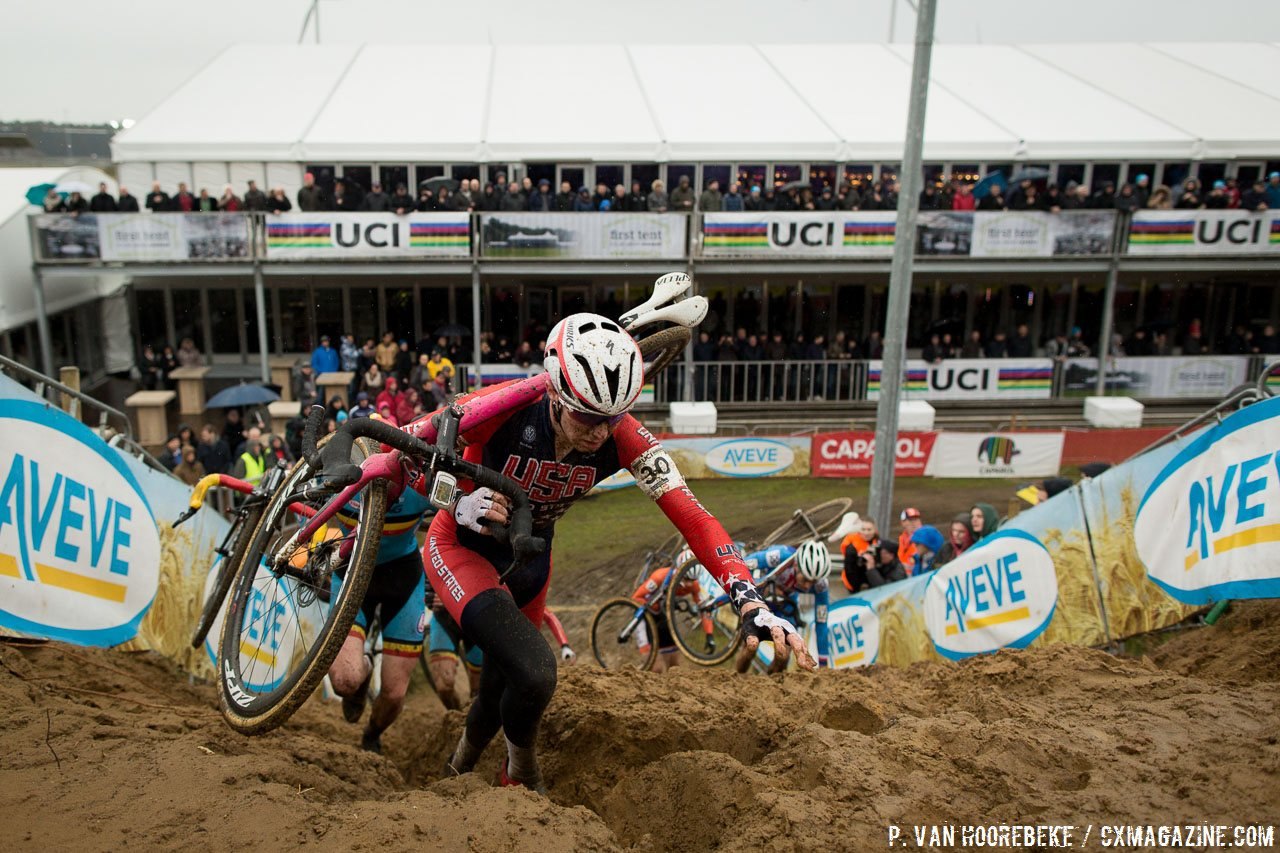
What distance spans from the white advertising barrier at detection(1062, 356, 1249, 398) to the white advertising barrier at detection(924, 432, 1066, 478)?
3708 mm

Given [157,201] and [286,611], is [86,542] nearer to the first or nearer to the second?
[286,611]

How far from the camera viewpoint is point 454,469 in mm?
4641

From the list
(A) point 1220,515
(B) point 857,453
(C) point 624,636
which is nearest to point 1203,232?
(B) point 857,453

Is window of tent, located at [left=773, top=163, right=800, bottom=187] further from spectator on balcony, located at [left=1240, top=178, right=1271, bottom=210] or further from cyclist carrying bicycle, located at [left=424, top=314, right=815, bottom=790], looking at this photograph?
cyclist carrying bicycle, located at [left=424, top=314, right=815, bottom=790]

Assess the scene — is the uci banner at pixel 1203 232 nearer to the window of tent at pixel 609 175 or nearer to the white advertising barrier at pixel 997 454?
the white advertising barrier at pixel 997 454

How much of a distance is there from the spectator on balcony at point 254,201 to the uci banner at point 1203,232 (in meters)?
18.4

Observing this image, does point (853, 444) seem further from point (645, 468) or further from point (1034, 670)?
point (645, 468)

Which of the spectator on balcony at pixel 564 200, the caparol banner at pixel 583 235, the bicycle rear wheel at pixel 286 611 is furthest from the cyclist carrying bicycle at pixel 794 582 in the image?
the spectator on balcony at pixel 564 200

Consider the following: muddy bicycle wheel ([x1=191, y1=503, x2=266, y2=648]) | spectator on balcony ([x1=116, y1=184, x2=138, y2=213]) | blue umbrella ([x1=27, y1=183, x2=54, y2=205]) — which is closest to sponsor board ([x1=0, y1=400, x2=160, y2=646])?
muddy bicycle wheel ([x1=191, y1=503, x2=266, y2=648])

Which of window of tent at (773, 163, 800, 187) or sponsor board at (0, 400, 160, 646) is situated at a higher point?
window of tent at (773, 163, 800, 187)

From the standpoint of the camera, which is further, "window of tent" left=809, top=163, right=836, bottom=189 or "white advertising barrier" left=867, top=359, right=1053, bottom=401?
"window of tent" left=809, top=163, right=836, bottom=189

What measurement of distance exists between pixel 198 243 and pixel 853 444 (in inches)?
542

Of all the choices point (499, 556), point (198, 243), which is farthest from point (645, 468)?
point (198, 243)

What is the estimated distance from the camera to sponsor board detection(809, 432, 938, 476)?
18.5 meters
